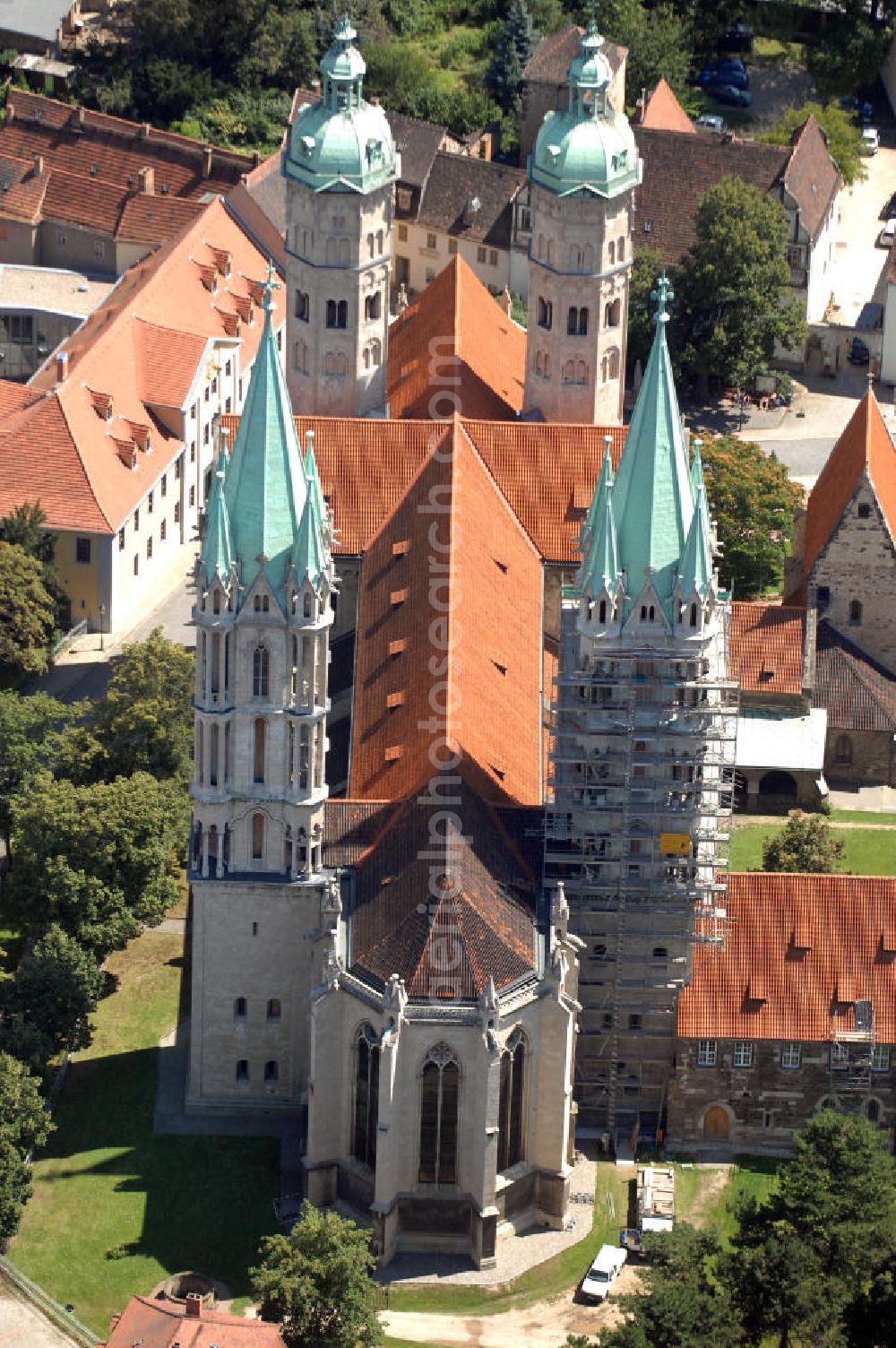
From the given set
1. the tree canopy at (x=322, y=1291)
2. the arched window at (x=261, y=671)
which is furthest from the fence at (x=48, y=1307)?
the arched window at (x=261, y=671)

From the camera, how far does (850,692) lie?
521ft

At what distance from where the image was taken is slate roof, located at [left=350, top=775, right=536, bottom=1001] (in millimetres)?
124562

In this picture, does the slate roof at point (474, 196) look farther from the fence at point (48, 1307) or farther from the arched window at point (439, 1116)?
the fence at point (48, 1307)

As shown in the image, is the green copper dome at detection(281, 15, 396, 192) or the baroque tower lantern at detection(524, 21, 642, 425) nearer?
the baroque tower lantern at detection(524, 21, 642, 425)

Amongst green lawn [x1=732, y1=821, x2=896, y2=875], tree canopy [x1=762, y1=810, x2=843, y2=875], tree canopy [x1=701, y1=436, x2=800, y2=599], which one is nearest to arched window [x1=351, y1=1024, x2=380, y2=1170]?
tree canopy [x1=762, y1=810, x2=843, y2=875]

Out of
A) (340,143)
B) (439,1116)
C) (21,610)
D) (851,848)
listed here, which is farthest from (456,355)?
(439,1116)

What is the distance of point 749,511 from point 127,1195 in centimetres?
5360

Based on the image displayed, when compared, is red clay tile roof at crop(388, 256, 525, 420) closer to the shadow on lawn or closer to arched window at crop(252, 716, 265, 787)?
arched window at crop(252, 716, 265, 787)

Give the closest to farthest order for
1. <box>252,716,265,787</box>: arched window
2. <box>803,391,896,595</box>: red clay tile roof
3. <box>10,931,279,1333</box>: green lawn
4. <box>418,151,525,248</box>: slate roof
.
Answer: <box>10,931,279,1333</box>: green lawn < <box>252,716,265,787</box>: arched window < <box>803,391,896,595</box>: red clay tile roof < <box>418,151,525,248</box>: slate roof

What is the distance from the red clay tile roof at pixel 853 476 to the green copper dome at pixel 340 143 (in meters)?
26.8

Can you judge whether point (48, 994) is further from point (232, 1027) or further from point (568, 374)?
point (568, 374)

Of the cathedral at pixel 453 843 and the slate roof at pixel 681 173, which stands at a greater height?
the slate roof at pixel 681 173

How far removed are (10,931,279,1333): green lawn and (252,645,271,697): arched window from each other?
18.8 meters

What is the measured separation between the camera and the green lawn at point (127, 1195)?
12644cm
